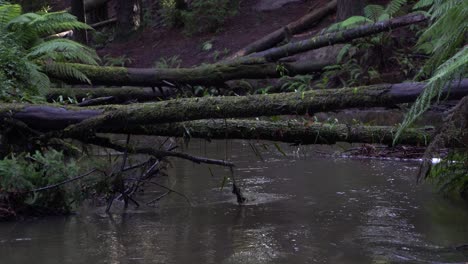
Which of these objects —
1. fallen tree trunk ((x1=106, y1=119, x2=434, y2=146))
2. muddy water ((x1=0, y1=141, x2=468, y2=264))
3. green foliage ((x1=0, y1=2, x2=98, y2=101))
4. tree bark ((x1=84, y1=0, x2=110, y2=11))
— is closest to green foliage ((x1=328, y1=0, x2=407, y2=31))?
green foliage ((x1=0, y1=2, x2=98, y2=101))

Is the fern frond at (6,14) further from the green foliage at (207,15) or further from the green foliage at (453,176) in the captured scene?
the green foliage at (207,15)

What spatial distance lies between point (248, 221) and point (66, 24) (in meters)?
4.08

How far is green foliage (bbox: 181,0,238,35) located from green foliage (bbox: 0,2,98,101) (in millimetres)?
11949

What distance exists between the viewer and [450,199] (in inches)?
262

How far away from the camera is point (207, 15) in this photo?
21.4 m

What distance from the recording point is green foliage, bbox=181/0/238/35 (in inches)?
837

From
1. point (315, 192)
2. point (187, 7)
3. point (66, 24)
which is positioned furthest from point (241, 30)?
point (315, 192)

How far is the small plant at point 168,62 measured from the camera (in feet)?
60.0

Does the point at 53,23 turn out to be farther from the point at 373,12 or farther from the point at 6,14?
the point at 373,12

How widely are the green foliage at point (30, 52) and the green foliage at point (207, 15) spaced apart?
39.2 ft

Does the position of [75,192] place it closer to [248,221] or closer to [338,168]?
[248,221]

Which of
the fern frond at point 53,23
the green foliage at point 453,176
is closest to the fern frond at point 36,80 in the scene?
the fern frond at point 53,23

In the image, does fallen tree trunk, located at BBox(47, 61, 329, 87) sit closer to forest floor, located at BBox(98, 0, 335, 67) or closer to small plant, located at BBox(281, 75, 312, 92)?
small plant, located at BBox(281, 75, 312, 92)

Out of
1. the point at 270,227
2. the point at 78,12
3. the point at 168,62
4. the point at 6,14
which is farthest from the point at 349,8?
the point at 270,227
